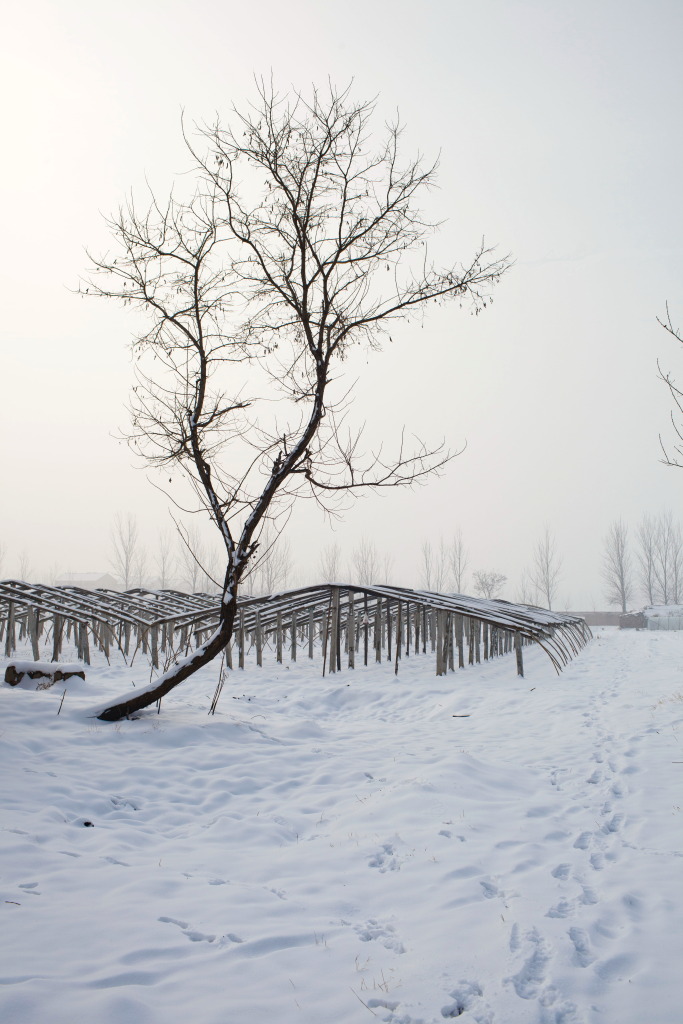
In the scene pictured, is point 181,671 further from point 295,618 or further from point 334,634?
point 295,618

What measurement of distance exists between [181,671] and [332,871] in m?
3.46

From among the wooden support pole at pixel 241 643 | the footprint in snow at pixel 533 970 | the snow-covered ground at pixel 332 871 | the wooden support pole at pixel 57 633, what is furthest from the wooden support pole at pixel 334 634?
the footprint in snow at pixel 533 970

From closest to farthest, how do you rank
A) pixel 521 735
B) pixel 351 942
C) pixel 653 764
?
1. pixel 351 942
2. pixel 653 764
3. pixel 521 735

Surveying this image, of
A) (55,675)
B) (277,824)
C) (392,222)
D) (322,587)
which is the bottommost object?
(277,824)

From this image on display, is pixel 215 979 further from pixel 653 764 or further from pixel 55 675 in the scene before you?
pixel 55 675

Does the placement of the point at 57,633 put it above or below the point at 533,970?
above

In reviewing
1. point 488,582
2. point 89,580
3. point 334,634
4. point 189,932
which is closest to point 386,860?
point 189,932

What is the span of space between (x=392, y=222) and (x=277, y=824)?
261 inches

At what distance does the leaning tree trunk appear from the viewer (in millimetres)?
6781

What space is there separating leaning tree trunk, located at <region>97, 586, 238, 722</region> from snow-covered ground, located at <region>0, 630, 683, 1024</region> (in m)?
0.23

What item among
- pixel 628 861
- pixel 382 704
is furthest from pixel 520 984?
pixel 382 704

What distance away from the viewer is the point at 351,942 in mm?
3053

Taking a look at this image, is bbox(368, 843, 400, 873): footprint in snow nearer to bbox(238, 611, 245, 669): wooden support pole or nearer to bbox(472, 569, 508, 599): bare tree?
bbox(238, 611, 245, 669): wooden support pole

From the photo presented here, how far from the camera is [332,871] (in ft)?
13.0
